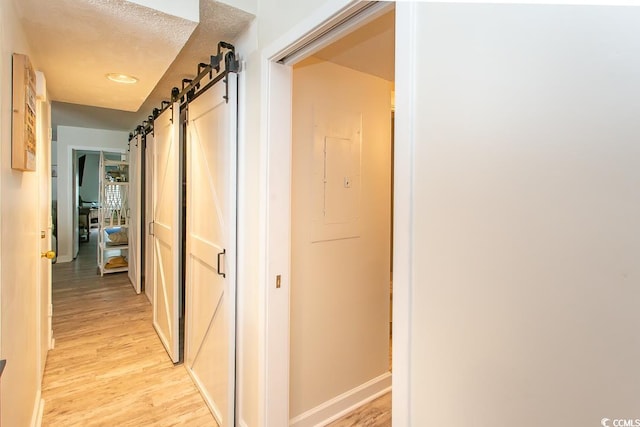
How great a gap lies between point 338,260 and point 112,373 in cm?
204

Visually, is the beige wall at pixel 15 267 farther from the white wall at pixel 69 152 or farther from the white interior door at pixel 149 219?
the white wall at pixel 69 152

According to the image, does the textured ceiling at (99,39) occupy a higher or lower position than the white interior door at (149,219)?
higher

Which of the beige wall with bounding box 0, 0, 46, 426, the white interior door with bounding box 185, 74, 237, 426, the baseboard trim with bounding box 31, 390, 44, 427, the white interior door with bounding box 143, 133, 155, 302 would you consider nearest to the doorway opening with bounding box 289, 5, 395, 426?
the white interior door with bounding box 185, 74, 237, 426

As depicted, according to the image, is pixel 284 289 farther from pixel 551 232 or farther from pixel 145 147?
pixel 145 147

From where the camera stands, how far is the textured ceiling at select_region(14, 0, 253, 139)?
1.46 metres

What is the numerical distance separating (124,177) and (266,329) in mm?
5454

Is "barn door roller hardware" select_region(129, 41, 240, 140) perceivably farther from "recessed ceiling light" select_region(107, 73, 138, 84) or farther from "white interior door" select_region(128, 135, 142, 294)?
"white interior door" select_region(128, 135, 142, 294)

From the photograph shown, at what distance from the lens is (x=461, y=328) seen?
779mm

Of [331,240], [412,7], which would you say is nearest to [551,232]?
[412,7]

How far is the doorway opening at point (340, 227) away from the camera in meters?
1.95

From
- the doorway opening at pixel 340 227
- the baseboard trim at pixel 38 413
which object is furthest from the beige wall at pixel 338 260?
the baseboard trim at pixel 38 413

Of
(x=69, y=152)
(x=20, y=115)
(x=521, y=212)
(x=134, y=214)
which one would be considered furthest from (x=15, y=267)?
(x=69, y=152)

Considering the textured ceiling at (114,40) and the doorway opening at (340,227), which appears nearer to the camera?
the textured ceiling at (114,40)
